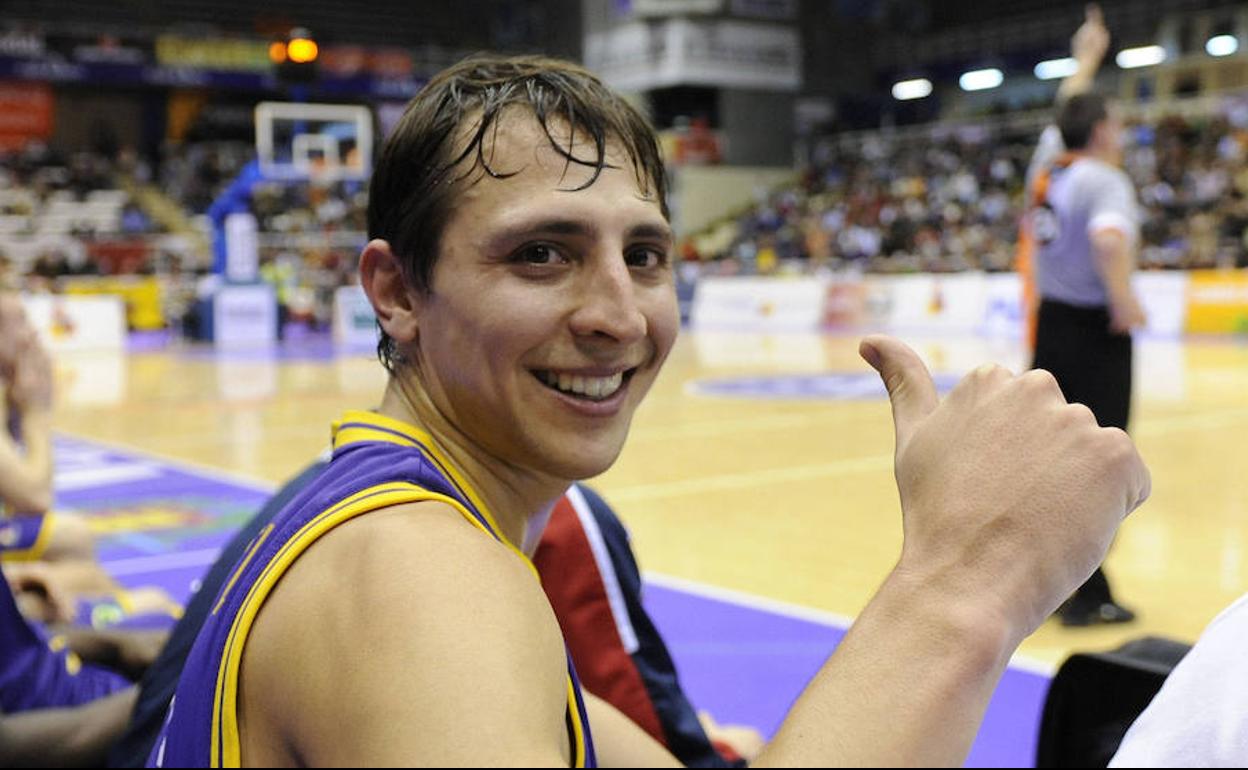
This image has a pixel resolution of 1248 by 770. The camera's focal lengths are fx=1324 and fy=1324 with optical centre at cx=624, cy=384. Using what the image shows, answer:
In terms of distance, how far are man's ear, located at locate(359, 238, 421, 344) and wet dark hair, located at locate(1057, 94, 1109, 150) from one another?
3.55 metres

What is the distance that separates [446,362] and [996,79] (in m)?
33.0

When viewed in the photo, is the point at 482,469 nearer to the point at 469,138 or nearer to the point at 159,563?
the point at 469,138

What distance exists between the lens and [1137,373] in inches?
463

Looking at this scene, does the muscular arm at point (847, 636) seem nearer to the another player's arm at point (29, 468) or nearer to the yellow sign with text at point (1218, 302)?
the another player's arm at point (29, 468)

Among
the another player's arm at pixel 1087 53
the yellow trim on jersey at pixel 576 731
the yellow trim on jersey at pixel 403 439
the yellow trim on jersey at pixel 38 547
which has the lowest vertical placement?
the yellow trim on jersey at pixel 38 547

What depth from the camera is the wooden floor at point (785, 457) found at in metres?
4.86

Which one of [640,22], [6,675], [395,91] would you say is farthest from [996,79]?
[6,675]

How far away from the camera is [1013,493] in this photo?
0.86 m

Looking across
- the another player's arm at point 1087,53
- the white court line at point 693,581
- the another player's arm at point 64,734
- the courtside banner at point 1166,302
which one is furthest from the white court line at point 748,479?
the courtside banner at point 1166,302

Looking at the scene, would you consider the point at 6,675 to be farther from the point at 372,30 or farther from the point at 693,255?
the point at 372,30

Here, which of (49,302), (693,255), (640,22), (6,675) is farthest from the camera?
(640,22)

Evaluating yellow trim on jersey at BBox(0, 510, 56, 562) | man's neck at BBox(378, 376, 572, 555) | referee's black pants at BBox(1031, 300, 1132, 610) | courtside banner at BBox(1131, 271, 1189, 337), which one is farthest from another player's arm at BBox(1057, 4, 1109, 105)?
courtside banner at BBox(1131, 271, 1189, 337)

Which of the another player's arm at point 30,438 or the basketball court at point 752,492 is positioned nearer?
the another player's arm at point 30,438

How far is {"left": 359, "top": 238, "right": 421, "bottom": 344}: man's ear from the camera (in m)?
1.27
